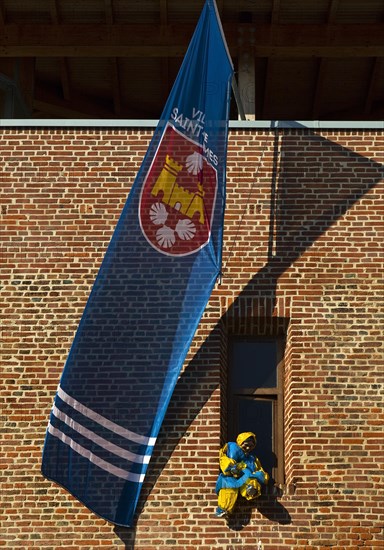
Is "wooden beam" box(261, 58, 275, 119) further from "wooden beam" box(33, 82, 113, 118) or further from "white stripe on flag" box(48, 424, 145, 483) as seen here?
"white stripe on flag" box(48, 424, 145, 483)

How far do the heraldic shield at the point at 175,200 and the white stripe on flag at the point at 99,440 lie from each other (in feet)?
7.73

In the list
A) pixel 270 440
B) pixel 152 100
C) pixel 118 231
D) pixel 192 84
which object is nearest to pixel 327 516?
pixel 270 440

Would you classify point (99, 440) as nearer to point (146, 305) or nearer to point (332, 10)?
point (146, 305)

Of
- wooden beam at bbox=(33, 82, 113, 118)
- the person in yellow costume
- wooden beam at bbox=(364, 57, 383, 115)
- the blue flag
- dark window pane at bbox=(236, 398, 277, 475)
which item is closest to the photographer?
the blue flag

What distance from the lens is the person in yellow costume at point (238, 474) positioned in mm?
17922

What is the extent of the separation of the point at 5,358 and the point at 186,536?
3189 millimetres

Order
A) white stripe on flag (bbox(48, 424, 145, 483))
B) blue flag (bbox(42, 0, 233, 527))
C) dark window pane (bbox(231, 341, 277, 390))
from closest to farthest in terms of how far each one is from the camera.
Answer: white stripe on flag (bbox(48, 424, 145, 483)) < blue flag (bbox(42, 0, 233, 527)) < dark window pane (bbox(231, 341, 277, 390))

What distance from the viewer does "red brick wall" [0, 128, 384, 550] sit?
1808 cm

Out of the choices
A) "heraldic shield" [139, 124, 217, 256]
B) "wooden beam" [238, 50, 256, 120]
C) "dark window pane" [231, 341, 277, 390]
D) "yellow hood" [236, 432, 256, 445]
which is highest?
"wooden beam" [238, 50, 256, 120]

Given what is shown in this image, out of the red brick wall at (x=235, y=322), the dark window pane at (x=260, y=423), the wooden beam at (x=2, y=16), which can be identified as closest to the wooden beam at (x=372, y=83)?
the red brick wall at (x=235, y=322)

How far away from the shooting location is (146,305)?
18484 mm

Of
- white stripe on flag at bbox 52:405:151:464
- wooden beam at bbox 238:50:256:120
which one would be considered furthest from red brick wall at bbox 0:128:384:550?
wooden beam at bbox 238:50:256:120

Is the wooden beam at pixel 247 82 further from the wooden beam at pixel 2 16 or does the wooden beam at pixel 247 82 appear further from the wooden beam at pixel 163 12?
the wooden beam at pixel 2 16

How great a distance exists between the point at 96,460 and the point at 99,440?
24cm
